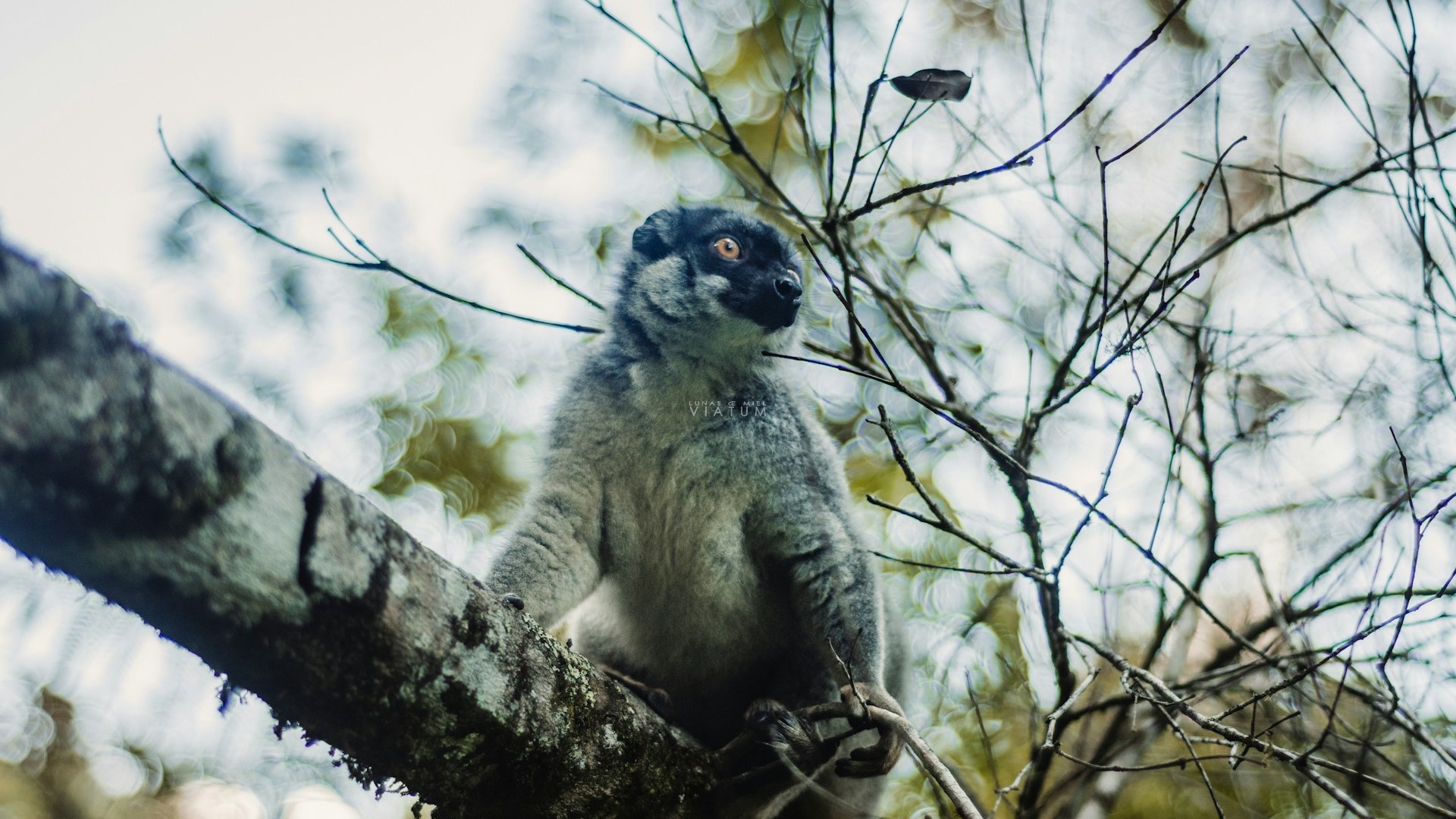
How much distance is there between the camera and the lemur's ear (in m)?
5.48

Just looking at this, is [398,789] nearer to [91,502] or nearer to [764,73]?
[91,502]

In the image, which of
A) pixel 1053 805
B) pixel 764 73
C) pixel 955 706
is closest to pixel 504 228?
pixel 764 73

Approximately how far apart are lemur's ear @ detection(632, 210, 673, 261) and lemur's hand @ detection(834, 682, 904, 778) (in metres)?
2.76

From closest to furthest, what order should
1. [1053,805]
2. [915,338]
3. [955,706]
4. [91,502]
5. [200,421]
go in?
1. [91,502]
2. [200,421]
3. [915,338]
4. [1053,805]
5. [955,706]

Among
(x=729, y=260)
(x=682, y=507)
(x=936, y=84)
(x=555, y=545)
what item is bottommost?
(x=555, y=545)

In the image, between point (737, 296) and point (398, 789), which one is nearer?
point (398, 789)

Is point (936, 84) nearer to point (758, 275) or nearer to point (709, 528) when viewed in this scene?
point (758, 275)

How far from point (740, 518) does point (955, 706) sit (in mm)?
2871

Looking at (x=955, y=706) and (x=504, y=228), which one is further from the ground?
(x=504, y=228)

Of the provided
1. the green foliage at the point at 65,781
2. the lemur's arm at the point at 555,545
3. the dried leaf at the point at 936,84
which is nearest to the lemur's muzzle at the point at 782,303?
the lemur's arm at the point at 555,545

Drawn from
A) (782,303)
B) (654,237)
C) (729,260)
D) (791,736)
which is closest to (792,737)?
(791,736)

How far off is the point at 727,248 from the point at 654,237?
1.65ft

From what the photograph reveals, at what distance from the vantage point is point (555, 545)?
14.2ft

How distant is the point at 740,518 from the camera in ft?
15.1
